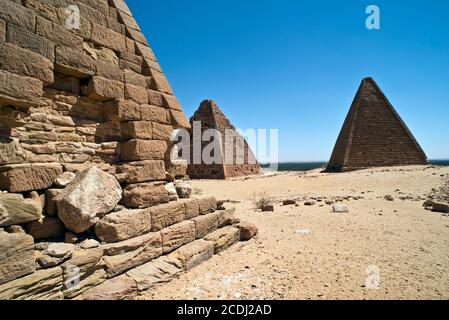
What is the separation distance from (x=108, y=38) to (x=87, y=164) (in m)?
2.13

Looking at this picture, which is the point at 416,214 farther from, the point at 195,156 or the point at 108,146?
the point at 195,156

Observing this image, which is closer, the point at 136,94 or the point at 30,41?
the point at 30,41

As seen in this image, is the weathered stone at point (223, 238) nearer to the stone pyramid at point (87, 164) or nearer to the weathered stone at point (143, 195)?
the stone pyramid at point (87, 164)

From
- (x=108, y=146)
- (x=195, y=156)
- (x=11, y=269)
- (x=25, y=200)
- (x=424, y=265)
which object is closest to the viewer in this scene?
(x=11, y=269)

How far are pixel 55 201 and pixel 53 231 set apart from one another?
1.23ft

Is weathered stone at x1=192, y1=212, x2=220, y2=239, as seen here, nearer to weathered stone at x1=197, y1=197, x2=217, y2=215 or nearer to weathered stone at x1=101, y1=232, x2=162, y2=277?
weathered stone at x1=197, y1=197, x2=217, y2=215

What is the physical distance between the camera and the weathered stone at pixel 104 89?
12.5ft

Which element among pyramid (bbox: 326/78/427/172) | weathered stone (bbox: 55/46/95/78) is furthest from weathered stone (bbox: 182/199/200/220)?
pyramid (bbox: 326/78/427/172)

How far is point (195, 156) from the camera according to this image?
25594 mm

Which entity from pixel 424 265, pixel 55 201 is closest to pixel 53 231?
pixel 55 201

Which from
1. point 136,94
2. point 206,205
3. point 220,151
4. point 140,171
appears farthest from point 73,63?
point 220,151

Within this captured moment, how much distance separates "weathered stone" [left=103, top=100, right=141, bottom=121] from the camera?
13.2 feet

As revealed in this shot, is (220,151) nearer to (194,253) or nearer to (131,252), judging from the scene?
(194,253)

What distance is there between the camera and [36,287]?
2.47 meters
